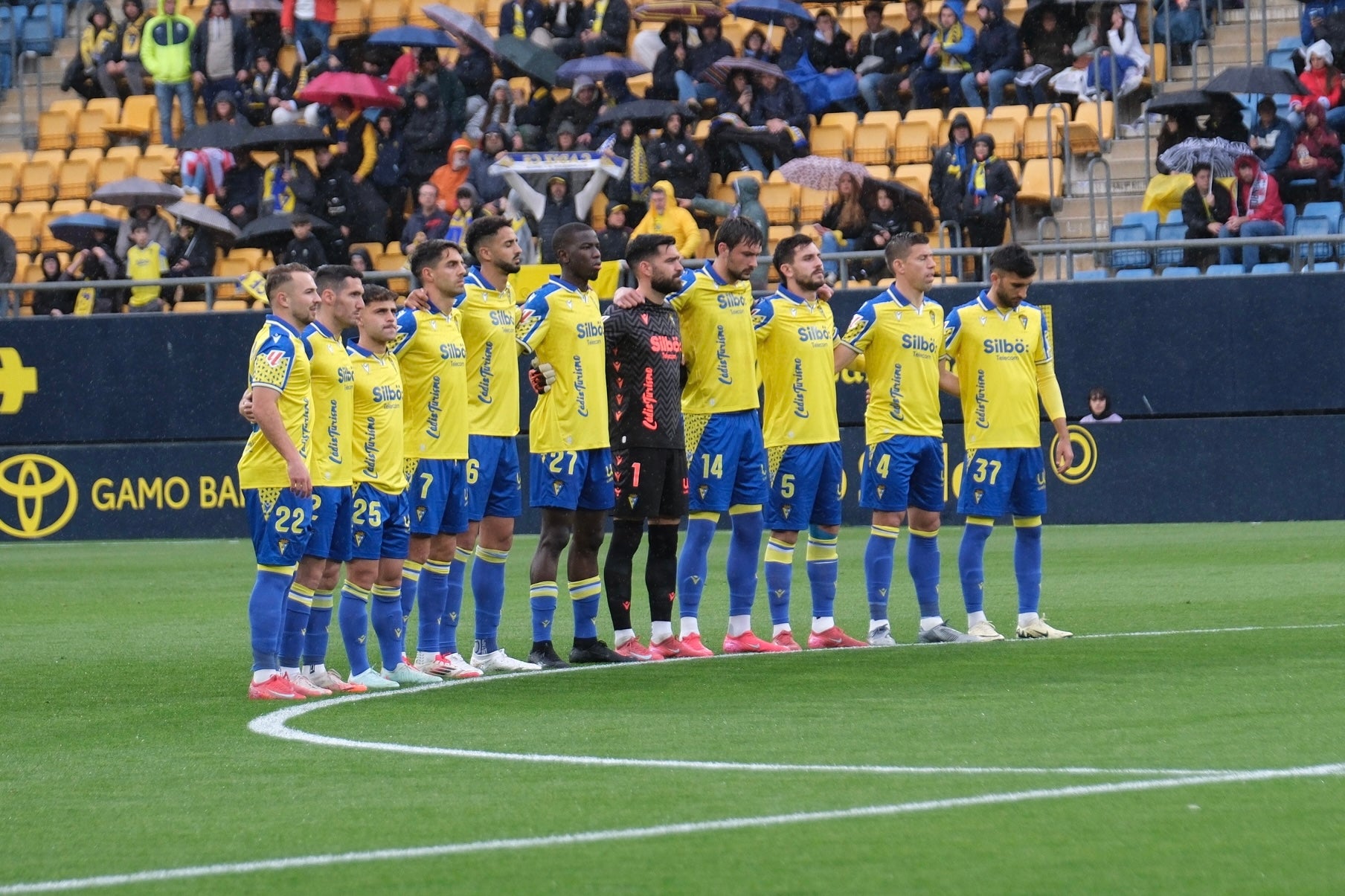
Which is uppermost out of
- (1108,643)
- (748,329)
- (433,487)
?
(748,329)

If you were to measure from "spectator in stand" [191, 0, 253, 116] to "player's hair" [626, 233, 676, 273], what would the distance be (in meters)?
18.6

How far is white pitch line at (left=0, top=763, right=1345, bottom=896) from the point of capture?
18.1 feet

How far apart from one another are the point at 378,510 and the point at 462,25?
17.5 m

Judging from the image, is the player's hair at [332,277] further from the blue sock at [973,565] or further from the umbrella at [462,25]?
the umbrella at [462,25]

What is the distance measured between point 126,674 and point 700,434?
10.7 feet

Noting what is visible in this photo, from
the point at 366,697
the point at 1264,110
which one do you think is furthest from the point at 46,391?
the point at 366,697

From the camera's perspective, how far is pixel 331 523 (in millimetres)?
9938

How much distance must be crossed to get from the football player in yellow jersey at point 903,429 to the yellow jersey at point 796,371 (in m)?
0.27

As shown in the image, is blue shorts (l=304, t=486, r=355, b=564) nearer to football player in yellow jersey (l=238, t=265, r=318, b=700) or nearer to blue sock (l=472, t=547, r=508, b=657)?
football player in yellow jersey (l=238, t=265, r=318, b=700)

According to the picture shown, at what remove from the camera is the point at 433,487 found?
10719mm

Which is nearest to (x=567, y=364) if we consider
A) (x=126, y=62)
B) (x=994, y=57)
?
(x=994, y=57)

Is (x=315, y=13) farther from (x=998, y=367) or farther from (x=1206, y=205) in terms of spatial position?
(x=998, y=367)

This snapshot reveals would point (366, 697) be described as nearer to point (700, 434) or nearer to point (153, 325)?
point (700, 434)

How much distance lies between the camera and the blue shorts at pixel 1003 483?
12.0m
